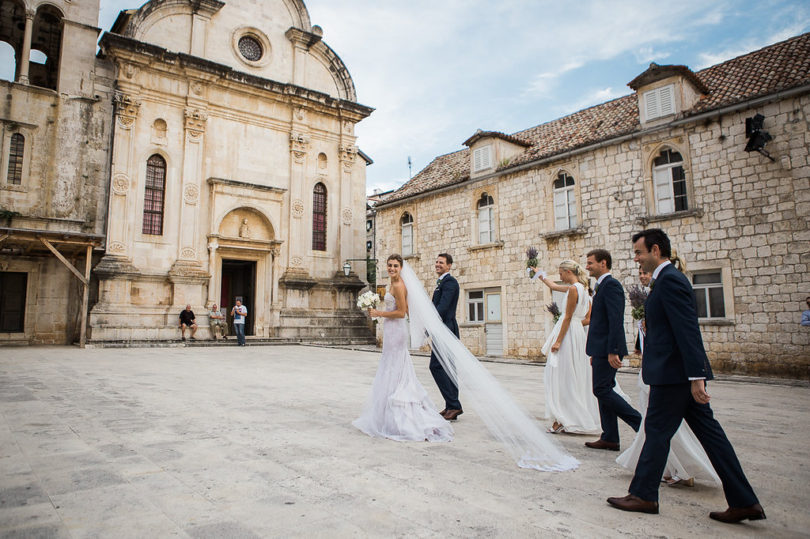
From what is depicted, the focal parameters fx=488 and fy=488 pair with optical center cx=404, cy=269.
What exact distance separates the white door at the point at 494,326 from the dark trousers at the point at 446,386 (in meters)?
11.6

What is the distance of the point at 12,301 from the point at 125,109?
8.54 meters

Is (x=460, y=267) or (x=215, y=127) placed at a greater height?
(x=215, y=127)

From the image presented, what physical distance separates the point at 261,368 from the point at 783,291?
12299 mm

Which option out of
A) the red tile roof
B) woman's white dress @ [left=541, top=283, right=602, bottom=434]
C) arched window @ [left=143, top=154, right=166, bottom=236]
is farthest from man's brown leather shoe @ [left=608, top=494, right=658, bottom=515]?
arched window @ [left=143, top=154, right=166, bottom=236]

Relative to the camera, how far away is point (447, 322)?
20.2 feet

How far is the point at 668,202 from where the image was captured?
13.7 m

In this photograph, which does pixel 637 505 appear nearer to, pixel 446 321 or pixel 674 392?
pixel 674 392

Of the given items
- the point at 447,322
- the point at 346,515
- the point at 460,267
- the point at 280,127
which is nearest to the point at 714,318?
the point at 460,267

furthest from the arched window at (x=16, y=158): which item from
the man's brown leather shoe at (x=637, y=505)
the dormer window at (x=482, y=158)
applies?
the man's brown leather shoe at (x=637, y=505)

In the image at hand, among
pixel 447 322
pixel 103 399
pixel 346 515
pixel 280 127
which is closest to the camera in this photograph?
pixel 346 515

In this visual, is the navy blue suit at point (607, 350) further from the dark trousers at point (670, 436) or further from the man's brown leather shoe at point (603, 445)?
the dark trousers at point (670, 436)

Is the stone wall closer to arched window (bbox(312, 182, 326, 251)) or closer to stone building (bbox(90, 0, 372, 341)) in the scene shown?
stone building (bbox(90, 0, 372, 341))

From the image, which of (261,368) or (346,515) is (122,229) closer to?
(261,368)

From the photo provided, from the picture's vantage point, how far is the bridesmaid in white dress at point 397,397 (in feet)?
16.6
